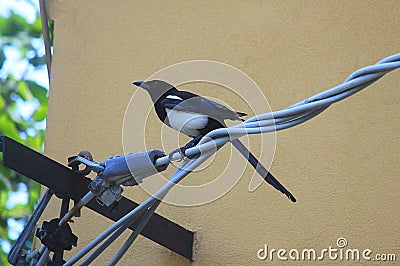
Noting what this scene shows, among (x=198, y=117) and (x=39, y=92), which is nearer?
(x=198, y=117)

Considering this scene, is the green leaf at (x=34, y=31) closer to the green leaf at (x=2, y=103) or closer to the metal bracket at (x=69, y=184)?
the green leaf at (x=2, y=103)

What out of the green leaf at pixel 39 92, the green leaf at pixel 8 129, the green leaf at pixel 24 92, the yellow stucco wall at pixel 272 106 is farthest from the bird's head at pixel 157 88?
the green leaf at pixel 24 92

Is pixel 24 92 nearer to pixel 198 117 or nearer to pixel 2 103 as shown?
pixel 2 103

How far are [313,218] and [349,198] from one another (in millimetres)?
180

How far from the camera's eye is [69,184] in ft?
10.4

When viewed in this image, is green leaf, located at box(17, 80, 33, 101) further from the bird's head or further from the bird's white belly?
the bird's white belly

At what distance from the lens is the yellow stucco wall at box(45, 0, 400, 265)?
3488mm

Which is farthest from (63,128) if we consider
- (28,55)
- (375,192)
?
(28,55)

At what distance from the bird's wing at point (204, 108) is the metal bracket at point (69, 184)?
1.54ft

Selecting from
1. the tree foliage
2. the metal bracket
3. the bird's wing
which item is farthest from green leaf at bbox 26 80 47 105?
the bird's wing

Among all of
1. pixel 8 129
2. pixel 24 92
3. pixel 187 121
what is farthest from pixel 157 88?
pixel 24 92

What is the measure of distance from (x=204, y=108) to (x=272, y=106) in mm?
731

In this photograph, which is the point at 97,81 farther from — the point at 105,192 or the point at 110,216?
the point at 105,192

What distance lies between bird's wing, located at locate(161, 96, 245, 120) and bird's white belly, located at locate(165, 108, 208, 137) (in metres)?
0.02
